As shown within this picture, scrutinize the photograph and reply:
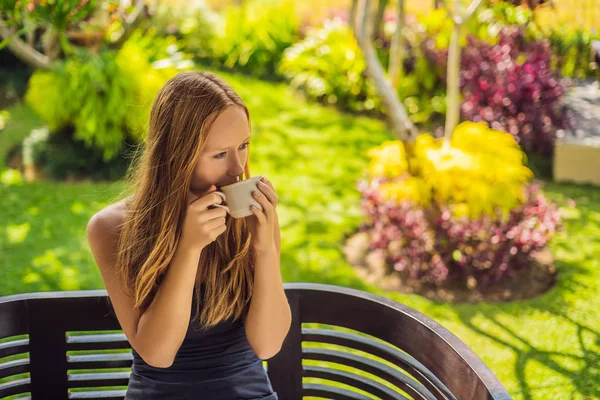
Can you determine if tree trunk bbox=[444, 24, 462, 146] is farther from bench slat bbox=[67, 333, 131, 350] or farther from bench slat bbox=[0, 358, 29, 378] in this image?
bench slat bbox=[0, 358, 29, 378]

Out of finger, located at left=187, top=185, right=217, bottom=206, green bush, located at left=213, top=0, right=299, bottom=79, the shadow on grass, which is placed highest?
green bush, located at left=213, top=0, right=299, bottom=79

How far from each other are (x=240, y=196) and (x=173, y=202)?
0.76 feet

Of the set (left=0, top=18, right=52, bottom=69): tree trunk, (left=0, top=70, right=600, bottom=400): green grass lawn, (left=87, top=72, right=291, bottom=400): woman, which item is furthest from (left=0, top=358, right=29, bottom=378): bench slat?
(left=0, top=18, right=52, bottom=69): tree trunk

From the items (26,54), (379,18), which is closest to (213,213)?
(26,54)

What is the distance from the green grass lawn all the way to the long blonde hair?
83.9 inches

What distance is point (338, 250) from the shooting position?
518 centimetres

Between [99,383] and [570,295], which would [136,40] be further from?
[99,383]

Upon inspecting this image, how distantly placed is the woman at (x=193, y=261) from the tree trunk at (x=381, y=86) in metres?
2.94

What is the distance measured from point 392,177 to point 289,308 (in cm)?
317

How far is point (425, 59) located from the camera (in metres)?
8.10

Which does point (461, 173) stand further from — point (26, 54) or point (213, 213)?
point (26, 54)

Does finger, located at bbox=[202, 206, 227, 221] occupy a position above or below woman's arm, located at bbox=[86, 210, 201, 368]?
above

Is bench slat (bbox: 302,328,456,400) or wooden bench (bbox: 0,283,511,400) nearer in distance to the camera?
bench slat (bbox: 302,328,456,400)

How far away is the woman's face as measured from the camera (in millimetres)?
1880
